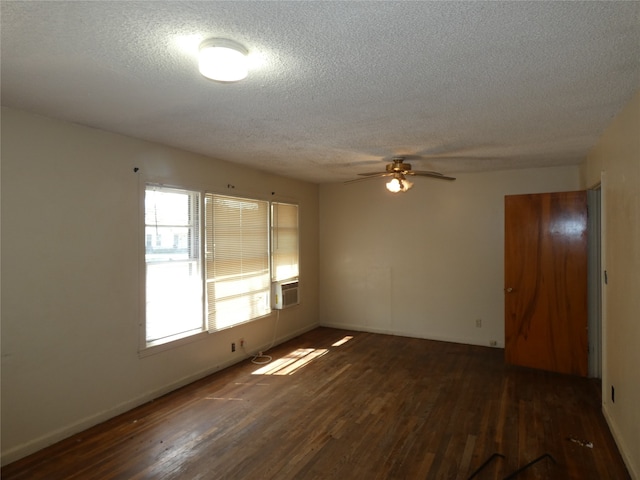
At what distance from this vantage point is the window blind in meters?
4.22

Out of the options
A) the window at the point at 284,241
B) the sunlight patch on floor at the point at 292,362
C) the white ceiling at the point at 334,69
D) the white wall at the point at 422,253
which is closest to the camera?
the white ceiling at the point at 334,69

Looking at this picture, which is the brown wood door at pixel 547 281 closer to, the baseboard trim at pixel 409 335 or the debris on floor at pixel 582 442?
the baseboard trim at pixel 409 335

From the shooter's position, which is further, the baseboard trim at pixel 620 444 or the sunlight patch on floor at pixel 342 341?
the sunlight patch on floor at pixel 342 341

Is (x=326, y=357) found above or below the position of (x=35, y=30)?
below

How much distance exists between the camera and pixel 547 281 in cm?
426

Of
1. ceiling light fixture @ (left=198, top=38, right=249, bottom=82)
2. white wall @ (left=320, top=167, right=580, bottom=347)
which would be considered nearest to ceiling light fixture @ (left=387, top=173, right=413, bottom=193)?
white wall @ (left=320, top=167, right=580, bottom=347)

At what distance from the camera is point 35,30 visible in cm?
162

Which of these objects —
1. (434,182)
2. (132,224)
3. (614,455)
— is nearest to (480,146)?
(434,182)

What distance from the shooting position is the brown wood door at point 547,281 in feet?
13.5

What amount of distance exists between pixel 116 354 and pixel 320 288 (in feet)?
12.4

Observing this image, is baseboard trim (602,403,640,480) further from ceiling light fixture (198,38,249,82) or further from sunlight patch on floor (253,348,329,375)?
ceiling light fixture (198,38,249,82)

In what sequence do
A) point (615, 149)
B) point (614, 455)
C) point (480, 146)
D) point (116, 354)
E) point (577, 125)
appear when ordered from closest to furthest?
point (614, 455), point (615, 149), point (577, 125), point (116, 354), point (480, 146)

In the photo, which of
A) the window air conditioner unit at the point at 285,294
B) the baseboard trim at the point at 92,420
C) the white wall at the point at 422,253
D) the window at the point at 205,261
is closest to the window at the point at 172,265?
the window at the point at 205,261

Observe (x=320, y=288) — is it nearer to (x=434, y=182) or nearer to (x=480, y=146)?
(x=434, y=182)
